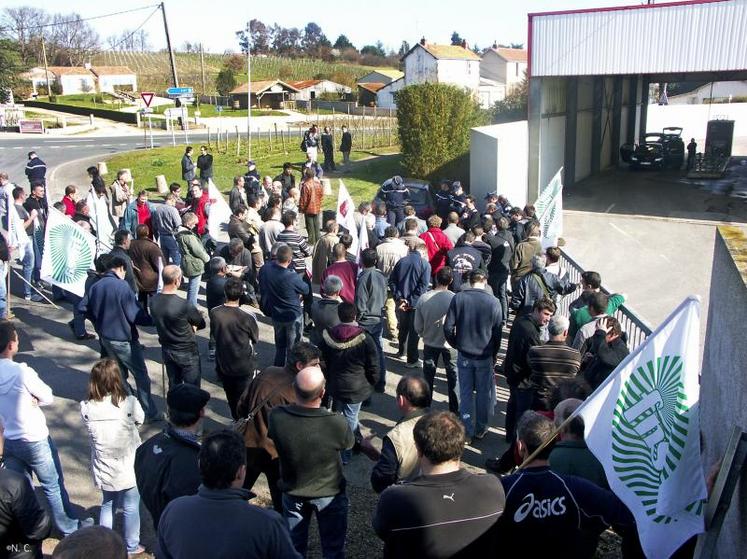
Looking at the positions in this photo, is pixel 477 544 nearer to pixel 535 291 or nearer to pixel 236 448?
pixel 236 448

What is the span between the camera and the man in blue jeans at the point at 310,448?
174 inches

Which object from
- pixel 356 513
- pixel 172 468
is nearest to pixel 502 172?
pixel 356 513

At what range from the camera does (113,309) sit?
7.20 metres

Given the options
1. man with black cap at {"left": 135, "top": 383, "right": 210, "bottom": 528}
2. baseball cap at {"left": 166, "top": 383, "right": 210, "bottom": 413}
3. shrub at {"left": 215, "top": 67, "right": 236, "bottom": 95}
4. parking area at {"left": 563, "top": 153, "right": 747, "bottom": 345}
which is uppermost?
shrub at {"left": 215, "top": 67, "right": 236, "bottom": 95}

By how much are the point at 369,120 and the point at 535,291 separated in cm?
2872

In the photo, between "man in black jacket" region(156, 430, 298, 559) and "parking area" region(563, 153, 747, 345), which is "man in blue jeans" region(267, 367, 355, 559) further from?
"parking area" region(563, 153, 747, 345)

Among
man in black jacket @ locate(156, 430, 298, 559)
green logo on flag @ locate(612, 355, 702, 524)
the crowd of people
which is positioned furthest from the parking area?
man in black jacket @ locate(156, 430, 298, 559)

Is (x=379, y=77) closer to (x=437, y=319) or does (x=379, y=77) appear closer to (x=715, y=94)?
(x=715, y=94)

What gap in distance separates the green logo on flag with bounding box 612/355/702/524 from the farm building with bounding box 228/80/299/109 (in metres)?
69.3

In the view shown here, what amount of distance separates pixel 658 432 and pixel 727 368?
2.71 ft

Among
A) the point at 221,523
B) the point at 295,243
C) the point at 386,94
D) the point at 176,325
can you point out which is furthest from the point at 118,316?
the point at 386,94

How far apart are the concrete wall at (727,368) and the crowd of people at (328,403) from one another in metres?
0.62

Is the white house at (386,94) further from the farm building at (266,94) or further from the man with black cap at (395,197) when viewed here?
the man with black cap at (395,197)

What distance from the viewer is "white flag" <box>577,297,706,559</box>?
3.80 m
